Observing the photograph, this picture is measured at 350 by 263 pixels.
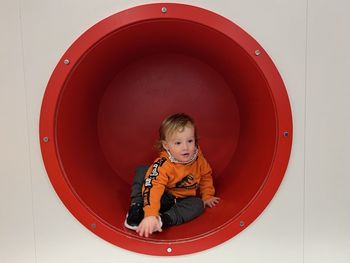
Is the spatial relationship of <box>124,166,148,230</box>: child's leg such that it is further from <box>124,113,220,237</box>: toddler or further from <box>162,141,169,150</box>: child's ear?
<box>162,141,169,150</box>: child's ear

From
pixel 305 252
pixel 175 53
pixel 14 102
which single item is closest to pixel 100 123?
pixel 175 53

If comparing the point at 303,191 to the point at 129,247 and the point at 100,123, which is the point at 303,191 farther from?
the point at 100,123

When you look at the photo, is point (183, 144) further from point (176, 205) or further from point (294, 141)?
point (294, 141)

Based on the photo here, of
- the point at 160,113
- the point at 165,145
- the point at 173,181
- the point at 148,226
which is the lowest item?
the point at 148,226

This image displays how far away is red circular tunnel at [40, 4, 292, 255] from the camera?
99 cm

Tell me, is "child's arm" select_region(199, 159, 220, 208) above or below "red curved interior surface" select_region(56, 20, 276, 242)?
below

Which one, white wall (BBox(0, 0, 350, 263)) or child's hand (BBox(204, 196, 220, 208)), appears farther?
child's hand (BBox(204, 196, 220, 208))

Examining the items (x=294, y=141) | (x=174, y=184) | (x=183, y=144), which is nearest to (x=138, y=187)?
(x=174, y=184)

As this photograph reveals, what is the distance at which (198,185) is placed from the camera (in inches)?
54.4

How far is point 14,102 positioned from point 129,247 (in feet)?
1.78

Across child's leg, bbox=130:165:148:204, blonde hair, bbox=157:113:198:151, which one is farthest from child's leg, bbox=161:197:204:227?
blonde hair, bbox=157:113:198:151

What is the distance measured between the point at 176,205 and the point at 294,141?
20.1 inches

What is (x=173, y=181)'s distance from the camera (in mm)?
1297

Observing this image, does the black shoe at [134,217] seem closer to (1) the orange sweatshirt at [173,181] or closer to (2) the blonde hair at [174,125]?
(1) the orange sweatshirt at [173,181]
